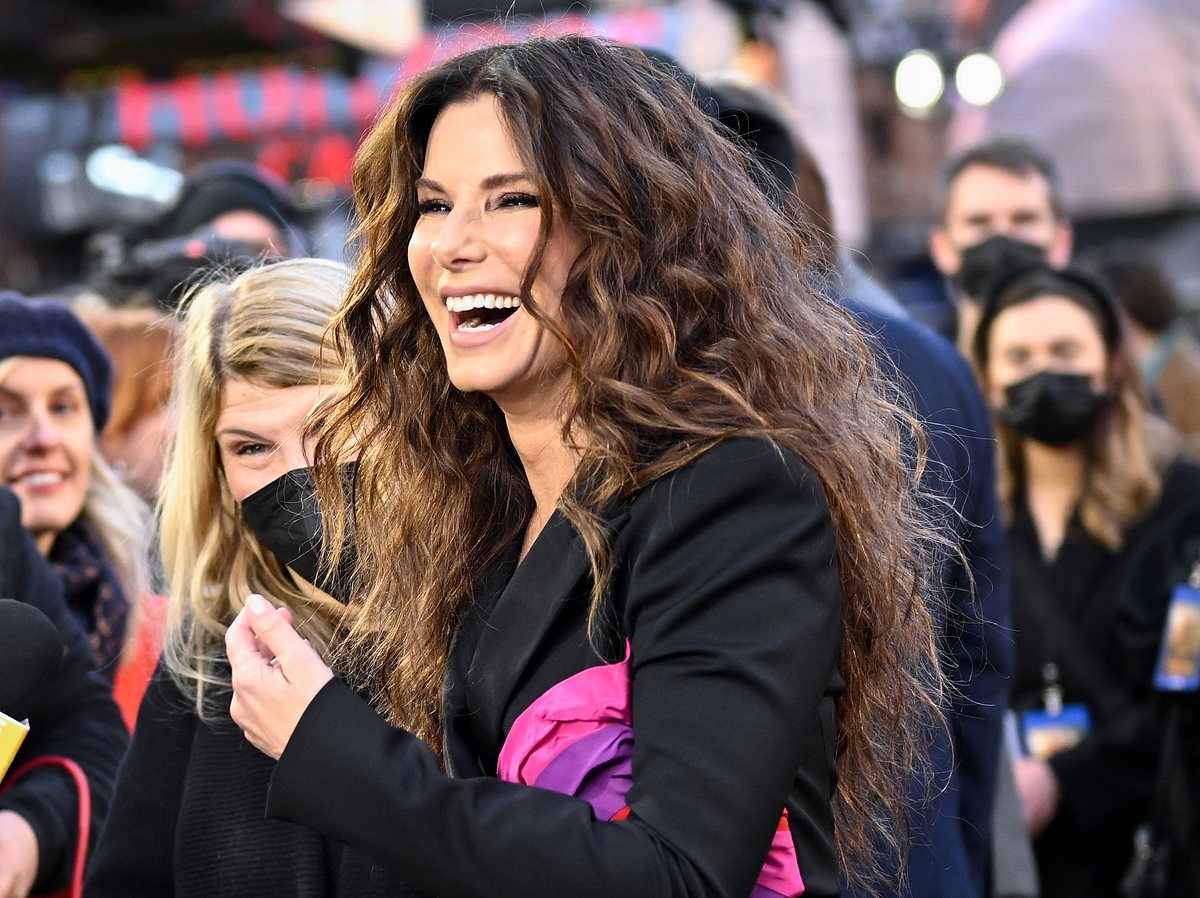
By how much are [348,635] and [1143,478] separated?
2.81 meters

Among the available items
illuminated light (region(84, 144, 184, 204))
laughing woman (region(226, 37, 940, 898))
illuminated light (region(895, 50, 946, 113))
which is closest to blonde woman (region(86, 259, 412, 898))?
laughing woman (region(226, 37, 940, 898))

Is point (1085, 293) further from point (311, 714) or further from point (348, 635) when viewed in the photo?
point (311, 714)

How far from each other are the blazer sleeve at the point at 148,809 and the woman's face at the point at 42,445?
1098mm

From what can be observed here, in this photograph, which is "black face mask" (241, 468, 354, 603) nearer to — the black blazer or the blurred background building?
the black blazer

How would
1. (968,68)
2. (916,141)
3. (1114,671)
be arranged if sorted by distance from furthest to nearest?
(916,141) < (968,68) < (1114,671)

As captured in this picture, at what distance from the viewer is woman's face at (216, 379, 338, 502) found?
2.63 metres

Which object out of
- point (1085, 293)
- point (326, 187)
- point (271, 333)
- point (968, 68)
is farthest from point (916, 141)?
point (271, 333)

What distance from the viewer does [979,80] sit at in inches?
481

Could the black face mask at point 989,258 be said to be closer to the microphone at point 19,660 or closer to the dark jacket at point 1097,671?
the dark jacket at point 1097,671

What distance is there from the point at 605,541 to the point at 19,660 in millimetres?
993

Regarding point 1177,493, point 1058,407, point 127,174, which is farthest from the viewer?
point 127,174

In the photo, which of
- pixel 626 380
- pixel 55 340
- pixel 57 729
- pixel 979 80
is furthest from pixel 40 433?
pixel 979 80

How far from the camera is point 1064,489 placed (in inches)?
184

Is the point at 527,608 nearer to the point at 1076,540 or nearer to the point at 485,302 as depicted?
the point at 485,302
